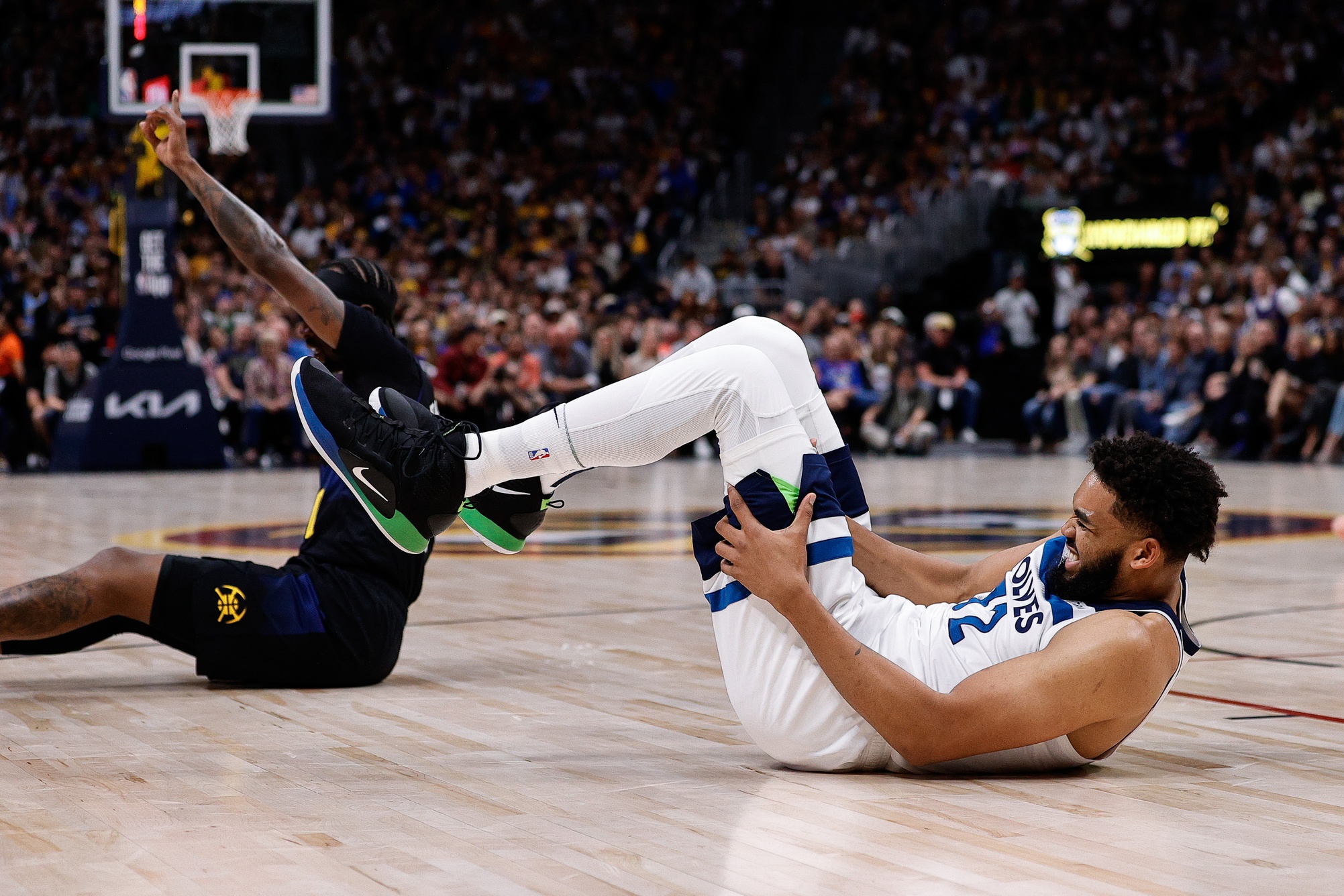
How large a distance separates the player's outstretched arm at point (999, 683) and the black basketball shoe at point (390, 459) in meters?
0.80

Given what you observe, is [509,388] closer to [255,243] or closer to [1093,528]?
[255,243]

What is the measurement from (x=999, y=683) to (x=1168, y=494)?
19.7 inches

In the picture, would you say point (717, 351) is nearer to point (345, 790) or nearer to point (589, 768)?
point (589, 768)

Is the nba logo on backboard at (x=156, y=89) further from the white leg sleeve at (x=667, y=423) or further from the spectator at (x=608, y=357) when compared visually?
the white leg sleeve at (x=667, y=423)

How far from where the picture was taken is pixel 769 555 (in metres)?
3.14

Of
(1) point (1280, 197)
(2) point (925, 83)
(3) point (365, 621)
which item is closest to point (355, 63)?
(2) point (925, 83)

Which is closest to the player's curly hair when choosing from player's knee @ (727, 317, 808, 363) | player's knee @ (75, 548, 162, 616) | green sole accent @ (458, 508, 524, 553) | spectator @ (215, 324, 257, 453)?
player's knee @ (727, 317, 808, 363)

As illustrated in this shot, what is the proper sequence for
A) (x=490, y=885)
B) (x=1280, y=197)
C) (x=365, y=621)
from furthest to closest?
(x=1280, y=197) < (x=365, y=621) < (x=490, y=885)

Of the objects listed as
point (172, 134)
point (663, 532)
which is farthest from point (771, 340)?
point (663, 532)

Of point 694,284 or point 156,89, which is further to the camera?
point 694,284

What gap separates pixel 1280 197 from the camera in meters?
19.9

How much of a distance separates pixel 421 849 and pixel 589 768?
738 mm

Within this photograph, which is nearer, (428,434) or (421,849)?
(421,849)

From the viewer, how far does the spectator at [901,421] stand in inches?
675
